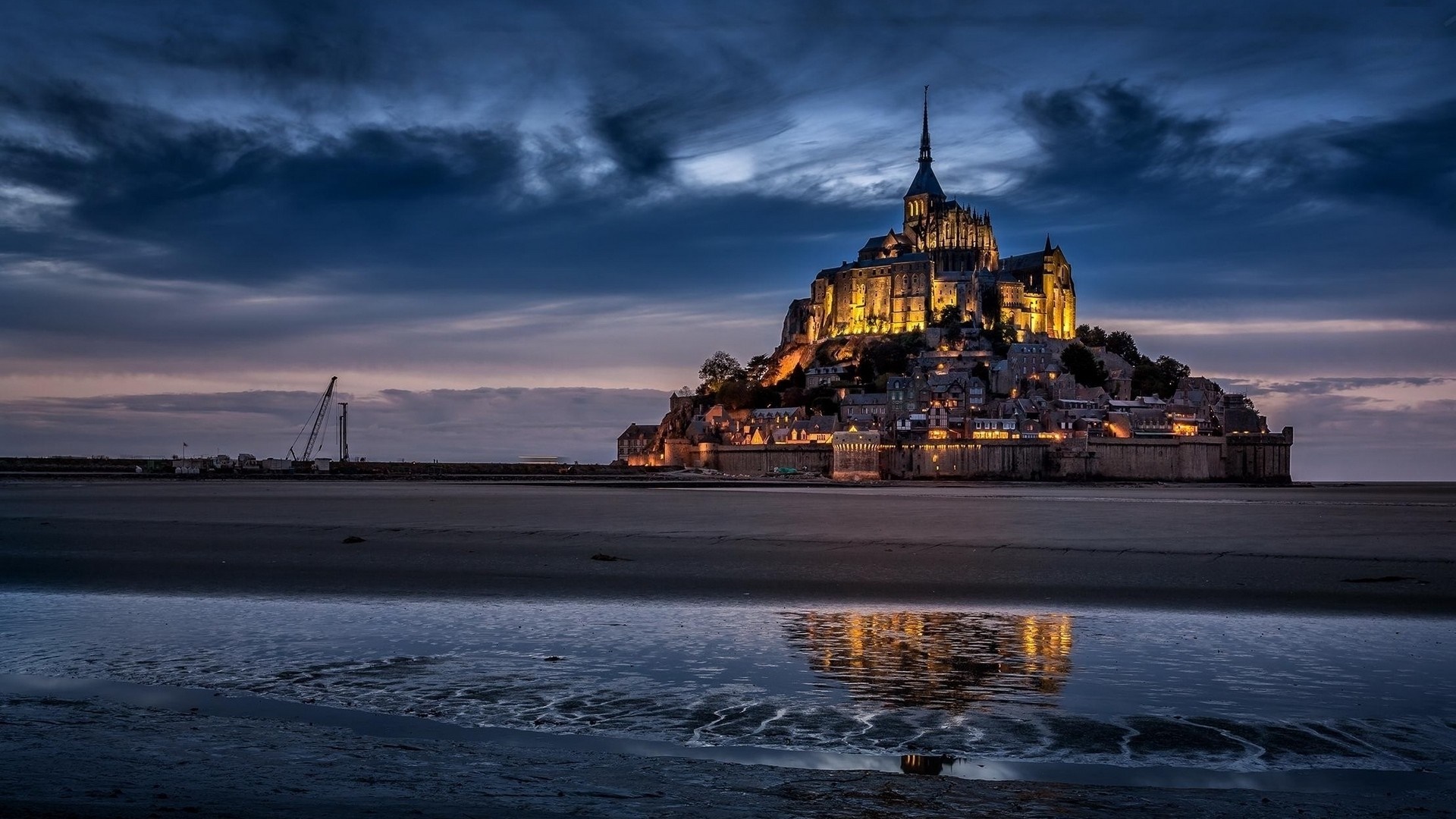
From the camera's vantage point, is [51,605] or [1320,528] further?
[1320,528]

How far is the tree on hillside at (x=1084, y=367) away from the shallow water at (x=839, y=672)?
10939 cm

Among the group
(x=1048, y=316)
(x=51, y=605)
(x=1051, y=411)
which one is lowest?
(x=51, y=605)

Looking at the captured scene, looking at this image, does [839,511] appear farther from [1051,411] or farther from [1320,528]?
[1051,411]

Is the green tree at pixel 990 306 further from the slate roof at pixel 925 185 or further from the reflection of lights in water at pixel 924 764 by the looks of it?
the reflection of lights in water at pixel 924 764

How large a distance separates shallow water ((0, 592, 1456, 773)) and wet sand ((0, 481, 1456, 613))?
5.72 ft

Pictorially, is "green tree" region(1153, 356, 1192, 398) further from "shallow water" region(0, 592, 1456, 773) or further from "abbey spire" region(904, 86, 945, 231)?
"shallow water" region(0, 592, 1456, 773)

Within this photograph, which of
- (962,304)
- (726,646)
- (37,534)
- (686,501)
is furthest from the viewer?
(962,304)

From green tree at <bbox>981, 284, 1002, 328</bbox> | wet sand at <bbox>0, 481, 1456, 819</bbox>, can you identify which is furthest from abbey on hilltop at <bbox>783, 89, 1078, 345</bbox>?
wet sand at <bbox>0, 481, 1456, 819</bbox>

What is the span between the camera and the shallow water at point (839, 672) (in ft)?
19.4

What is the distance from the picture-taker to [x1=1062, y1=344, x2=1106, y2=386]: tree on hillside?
115750mm

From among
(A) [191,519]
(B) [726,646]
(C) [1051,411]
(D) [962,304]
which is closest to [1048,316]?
(D) [962,304]

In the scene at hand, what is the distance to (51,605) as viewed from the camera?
11.2 meters

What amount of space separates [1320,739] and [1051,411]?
10138 cm

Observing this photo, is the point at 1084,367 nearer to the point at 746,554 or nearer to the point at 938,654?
the point at 746,554
